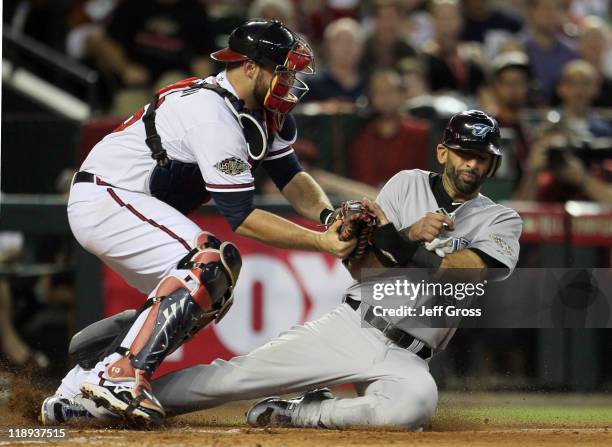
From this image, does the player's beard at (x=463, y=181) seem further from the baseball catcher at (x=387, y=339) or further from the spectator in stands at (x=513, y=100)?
the spectator in stands at (x=513, y=100)

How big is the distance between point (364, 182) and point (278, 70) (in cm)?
301

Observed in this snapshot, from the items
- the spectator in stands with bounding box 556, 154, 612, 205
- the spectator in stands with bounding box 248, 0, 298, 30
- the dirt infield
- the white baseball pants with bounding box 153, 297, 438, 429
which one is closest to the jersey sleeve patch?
the white baseball pants with bounding box 153, 297, 438, 429

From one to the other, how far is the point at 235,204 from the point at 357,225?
54cm

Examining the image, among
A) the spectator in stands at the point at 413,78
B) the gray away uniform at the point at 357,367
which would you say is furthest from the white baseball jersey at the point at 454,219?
the spectator in stands at the point at 413,78

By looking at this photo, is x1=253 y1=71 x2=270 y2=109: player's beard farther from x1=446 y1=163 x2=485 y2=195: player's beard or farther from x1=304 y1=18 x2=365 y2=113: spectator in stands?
x1=304 y1=18 x2=365 y2=113: spectator in stands

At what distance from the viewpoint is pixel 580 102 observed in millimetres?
9023

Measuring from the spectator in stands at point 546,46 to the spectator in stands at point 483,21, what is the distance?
0.52 metres

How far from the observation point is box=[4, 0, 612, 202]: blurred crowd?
8.25 m

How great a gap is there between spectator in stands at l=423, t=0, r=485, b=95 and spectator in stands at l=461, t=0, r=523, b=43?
22.2 inches

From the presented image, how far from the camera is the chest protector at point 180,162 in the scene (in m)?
5.36

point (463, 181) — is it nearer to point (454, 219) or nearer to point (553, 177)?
point (454, 219)

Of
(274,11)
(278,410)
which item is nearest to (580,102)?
(274,11)

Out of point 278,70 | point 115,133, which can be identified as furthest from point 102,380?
point 278,70

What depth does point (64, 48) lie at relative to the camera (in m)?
10.3
